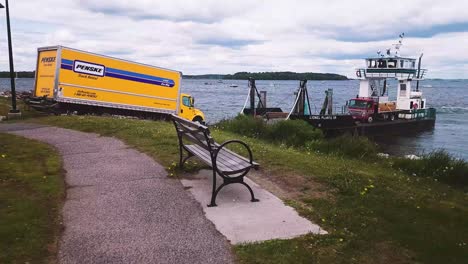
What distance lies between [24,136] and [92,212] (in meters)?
8.17

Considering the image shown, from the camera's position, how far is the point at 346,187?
6.95 m

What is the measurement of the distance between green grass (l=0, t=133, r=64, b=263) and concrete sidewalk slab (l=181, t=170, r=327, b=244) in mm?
1864

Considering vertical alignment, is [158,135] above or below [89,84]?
below

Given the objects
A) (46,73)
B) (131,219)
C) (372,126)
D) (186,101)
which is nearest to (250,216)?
(131,219)

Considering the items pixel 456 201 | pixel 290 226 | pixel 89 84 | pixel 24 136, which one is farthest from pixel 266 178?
pixel 89 84

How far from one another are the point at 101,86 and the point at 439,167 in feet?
52.7

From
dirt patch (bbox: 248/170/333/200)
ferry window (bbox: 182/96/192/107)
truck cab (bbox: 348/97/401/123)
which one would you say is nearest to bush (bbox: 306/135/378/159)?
dirt patch (bbox: 248/170/333/200)

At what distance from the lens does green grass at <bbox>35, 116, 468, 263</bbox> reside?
458cm

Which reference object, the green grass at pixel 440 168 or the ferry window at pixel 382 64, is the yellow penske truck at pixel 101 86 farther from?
the ferry window at pixel 382 64

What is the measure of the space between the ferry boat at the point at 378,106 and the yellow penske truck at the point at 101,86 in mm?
8186

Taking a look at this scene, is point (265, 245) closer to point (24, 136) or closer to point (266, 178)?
point (266, 178)

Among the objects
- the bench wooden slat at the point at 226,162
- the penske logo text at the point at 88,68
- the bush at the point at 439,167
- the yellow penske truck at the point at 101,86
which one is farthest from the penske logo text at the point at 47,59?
the bush at the point at 439,167

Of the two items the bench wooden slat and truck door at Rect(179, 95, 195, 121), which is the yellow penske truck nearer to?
truck door at Rect(179, 95, 195, 121)

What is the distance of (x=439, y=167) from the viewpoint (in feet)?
31.5
